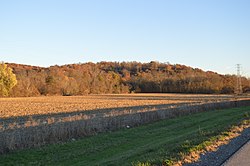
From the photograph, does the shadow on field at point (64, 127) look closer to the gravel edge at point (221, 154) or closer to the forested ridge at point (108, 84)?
the gravel edge at point (221, 154)

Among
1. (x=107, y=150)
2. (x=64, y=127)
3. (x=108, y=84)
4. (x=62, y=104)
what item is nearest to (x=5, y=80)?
(x=62, y=104)

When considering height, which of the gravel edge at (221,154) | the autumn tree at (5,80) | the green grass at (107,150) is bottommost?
the green grass at (107,150)

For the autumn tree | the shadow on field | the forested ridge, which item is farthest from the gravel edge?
the forested ridge

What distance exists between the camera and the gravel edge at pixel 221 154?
32.2 feet

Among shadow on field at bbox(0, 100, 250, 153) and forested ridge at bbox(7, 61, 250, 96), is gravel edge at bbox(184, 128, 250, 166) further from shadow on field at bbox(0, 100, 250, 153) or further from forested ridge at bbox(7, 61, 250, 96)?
forested ridge at bbox(7, 61, 250, 96)

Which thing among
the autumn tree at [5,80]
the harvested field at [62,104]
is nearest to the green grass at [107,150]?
the harvested field at [62,104]

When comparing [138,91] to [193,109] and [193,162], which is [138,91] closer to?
[193,109]

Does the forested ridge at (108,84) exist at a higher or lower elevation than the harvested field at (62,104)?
higher

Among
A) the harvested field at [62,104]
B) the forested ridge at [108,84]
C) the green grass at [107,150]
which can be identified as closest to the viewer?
the green grass at [107,150]

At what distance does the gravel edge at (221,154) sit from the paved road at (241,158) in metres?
0.18

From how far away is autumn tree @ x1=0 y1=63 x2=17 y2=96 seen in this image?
9525 centimetres

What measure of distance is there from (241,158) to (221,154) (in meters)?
0.83

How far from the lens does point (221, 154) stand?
1109 centimetres

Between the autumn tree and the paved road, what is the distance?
3636 inches
